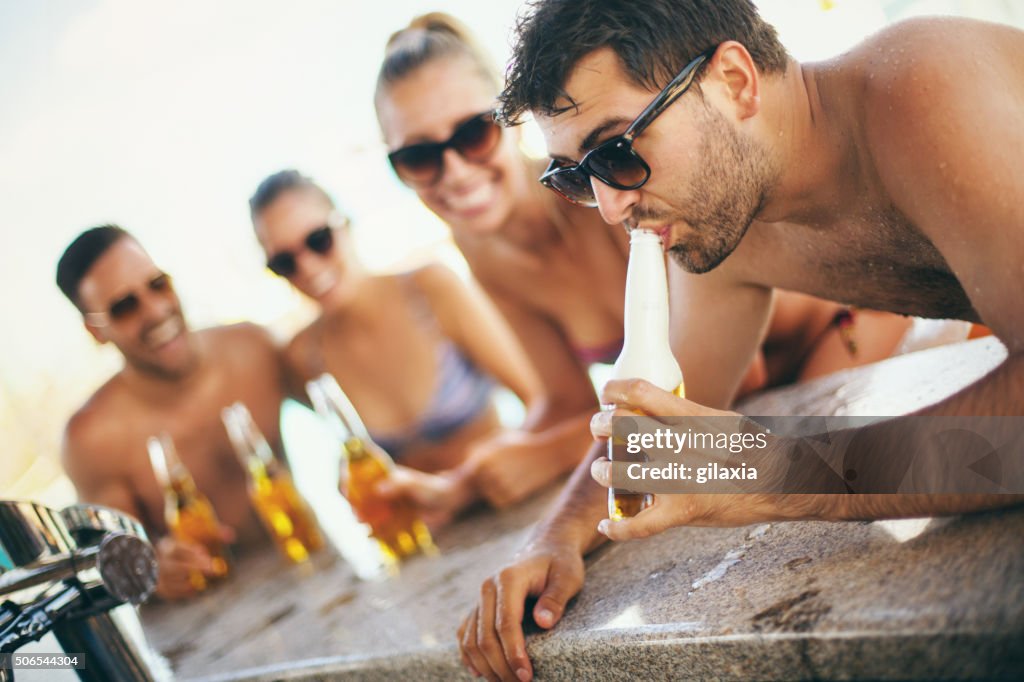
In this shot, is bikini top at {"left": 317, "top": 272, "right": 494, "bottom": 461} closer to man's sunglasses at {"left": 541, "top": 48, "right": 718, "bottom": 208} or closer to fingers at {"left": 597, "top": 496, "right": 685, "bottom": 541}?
man's sunglasses at {"left": 541, "top": 48, "right": 718, "bottom": 208}

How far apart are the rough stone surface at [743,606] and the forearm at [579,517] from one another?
57 mm

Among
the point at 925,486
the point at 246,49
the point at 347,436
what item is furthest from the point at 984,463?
the point at 246,49

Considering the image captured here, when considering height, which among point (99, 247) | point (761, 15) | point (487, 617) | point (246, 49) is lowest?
point (487, 617)

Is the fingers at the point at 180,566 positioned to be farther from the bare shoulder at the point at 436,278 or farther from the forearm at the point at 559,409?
the bare shoulder at the point at 436,278

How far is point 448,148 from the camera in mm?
2375

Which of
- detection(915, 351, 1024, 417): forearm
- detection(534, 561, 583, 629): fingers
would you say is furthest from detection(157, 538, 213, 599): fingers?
detection(915, 351, 1024, 417): forearm

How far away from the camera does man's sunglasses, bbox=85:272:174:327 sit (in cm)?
293

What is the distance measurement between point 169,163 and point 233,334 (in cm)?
311

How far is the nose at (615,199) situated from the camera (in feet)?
4.43

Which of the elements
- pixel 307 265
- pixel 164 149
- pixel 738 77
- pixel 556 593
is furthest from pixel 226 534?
pixel 164 149

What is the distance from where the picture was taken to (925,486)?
0.96 meters

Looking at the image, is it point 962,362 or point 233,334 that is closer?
point 962,362

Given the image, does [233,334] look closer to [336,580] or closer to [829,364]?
[336,580]

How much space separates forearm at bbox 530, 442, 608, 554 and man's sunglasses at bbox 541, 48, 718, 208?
20.2 inches
